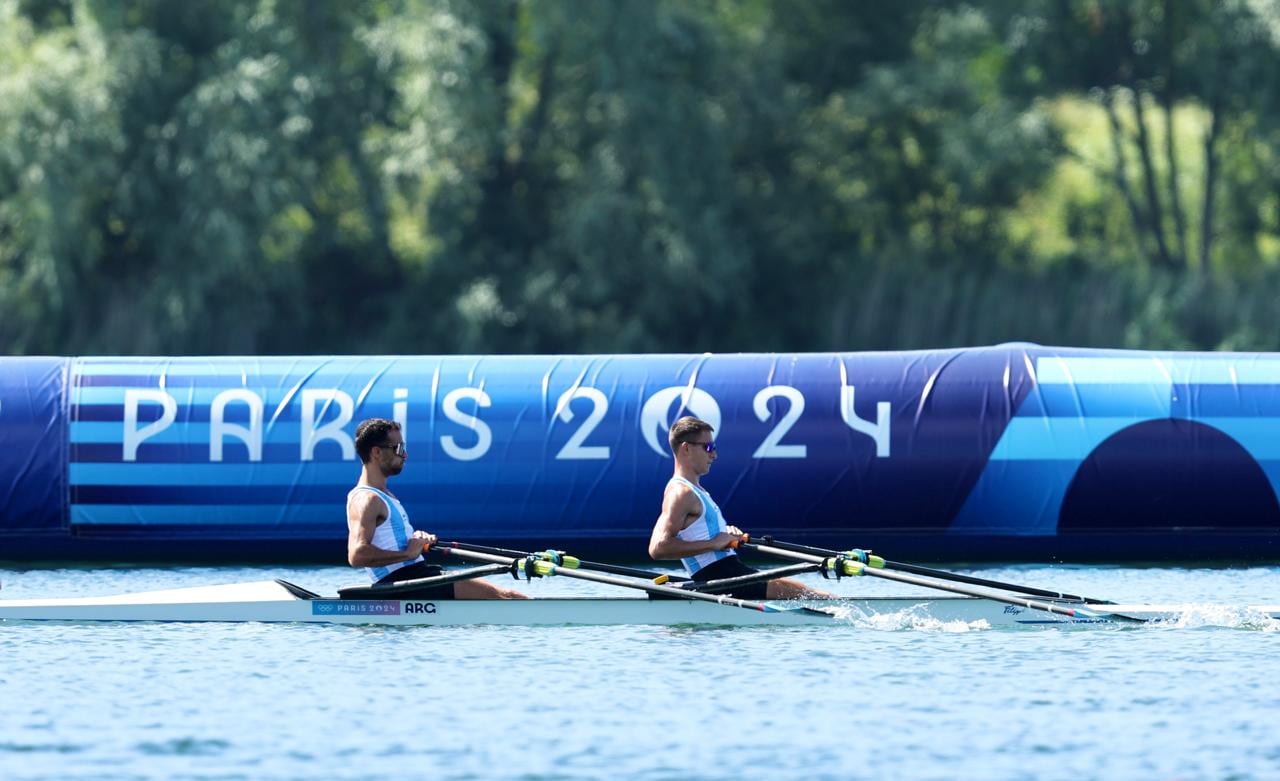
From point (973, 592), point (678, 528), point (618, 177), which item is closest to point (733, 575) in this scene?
point (678, 528)

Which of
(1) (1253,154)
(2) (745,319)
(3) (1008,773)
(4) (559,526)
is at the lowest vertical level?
(3) (1008,773)

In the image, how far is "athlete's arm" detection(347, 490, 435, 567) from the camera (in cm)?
1298

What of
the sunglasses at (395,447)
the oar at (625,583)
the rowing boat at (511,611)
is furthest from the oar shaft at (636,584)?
the sunglasses at (395,447)

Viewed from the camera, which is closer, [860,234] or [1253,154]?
[1253,154]

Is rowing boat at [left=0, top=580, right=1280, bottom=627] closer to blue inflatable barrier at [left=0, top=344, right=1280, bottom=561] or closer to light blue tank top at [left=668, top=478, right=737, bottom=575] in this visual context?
light blue tank top at [left=668, top=478, right=737, bottom=575]

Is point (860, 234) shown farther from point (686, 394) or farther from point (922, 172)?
point (686, 394)

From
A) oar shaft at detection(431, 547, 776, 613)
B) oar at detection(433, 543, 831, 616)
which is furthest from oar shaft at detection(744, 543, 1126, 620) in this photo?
oar shaft at detection(431, 547, 776, 613)

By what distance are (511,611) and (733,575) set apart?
1468 mm

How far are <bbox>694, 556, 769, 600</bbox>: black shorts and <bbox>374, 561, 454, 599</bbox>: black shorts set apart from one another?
1628 mm

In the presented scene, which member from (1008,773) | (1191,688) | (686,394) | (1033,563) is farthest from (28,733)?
(1033,563)

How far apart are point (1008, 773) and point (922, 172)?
3335cm

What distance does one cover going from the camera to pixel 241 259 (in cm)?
3569

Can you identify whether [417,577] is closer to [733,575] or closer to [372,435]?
[372,435]

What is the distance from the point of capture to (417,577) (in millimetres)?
13422
